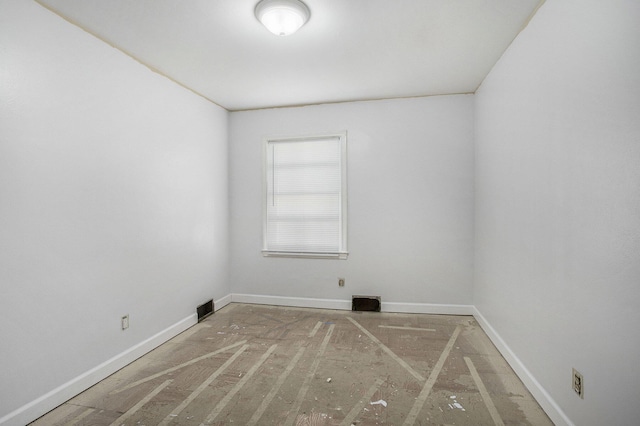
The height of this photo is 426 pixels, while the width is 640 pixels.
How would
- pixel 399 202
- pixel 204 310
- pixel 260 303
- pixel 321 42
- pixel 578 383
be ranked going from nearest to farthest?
pixel 578 383, pixel 321 42, pixel 204 310, pixel 399 202, pixel 260 303

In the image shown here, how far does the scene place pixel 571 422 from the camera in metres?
1.79

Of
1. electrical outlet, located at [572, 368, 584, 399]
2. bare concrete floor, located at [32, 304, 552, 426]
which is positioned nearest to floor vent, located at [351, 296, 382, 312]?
bare concrete floor, located at [32, 304, 552, 426]

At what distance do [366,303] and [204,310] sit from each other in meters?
2.08

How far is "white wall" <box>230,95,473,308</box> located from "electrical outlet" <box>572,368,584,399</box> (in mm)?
2205

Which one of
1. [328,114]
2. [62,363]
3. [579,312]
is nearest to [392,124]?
[328,114]

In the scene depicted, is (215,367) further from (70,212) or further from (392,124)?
(392,124)

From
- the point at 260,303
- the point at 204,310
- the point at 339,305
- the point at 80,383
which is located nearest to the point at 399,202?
the point at 339,305

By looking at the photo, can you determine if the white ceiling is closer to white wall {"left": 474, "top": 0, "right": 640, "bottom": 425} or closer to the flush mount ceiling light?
the flush mount ceiling light

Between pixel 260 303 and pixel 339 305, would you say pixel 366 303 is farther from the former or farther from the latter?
pixel 260 303

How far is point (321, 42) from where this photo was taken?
2.67m

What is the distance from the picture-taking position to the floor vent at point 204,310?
12.5 feet

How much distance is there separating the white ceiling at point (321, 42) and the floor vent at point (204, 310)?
2650 mm

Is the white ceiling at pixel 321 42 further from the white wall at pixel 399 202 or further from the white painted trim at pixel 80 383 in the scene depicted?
the white painted trim at pixel 80 383

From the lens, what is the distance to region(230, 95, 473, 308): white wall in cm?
393
